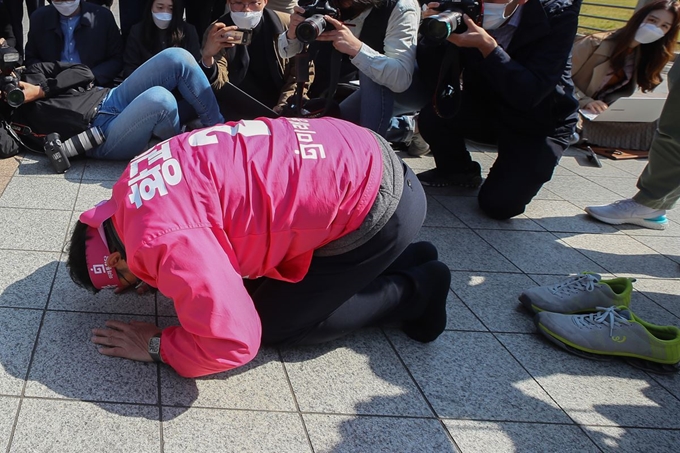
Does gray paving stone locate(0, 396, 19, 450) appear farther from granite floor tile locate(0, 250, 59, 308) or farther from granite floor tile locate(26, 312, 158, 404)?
granite floor tile locate(0, 250, 59, 308)

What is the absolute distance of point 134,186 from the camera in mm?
1666

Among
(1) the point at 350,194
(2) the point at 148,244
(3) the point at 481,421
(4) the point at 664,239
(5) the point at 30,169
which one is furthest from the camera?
(4) the point at 664,239

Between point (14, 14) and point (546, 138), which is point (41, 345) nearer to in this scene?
point (546, 138)

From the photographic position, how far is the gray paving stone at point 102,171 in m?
3.33

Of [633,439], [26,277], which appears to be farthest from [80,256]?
[633,439]

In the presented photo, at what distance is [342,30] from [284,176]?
6.12ft

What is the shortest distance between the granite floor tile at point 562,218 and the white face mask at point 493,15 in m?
1.14

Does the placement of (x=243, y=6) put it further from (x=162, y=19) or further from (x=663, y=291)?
(x=663, y=291)

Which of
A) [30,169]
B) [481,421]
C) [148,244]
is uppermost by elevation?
[148,244]

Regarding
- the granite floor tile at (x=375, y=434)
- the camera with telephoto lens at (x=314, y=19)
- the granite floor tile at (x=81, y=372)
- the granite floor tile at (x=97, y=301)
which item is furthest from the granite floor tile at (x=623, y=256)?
the granite floor tile at (x=81, y=372)

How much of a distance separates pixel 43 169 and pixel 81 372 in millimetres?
1859

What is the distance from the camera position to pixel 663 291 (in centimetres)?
295

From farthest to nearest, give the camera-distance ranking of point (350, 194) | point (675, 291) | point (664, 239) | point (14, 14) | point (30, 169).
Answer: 1. point (14, 14)
2. point (664, 239)
3. point (30, 169)
4. point (675, 291)
5. point (350, 194)


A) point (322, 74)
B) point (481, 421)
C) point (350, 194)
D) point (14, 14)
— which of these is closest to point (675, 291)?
point (481, 421)
